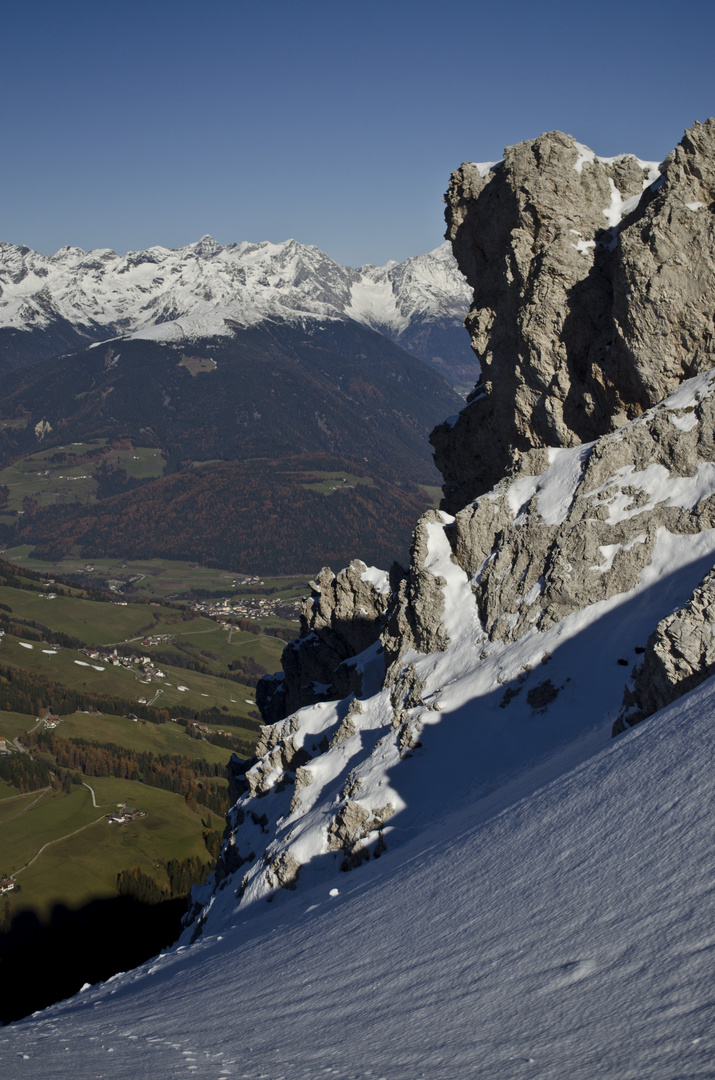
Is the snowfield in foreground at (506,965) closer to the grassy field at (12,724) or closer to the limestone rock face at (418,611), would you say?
the limestone rock face at (418,611)

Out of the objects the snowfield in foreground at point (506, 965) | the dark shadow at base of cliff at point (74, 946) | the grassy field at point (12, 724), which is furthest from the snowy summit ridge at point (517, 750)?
the grassy field at point (12, 724)

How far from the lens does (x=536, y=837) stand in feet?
71.9

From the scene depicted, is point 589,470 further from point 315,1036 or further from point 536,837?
point 315,1036

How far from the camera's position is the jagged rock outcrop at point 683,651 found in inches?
989

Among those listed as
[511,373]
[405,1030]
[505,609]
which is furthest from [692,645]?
[511,373]

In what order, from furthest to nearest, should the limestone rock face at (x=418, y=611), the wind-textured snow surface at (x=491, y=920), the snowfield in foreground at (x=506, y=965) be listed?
the limestone rock face at (x=418, y=611) < the wind-textured snow surface at (x=491, y=920) < the snowfield in foreground at (x=506, y=965)

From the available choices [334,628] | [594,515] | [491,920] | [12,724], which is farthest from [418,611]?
[12,724]

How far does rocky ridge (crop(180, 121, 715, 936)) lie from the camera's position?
119 feet

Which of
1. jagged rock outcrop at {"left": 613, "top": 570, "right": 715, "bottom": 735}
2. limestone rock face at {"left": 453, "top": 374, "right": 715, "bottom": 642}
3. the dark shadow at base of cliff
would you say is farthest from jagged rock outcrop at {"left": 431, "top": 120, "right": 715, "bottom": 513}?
the dark shadow at base of cliff

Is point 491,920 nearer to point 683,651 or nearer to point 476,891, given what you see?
point 476,891

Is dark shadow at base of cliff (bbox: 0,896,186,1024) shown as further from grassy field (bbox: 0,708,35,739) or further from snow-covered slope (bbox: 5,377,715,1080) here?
grassy field (bbox: 0,708,35,739)

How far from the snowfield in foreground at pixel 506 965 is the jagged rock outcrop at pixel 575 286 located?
25.3 meters

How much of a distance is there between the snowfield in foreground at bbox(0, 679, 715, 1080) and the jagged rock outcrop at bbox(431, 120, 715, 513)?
82.9 feet

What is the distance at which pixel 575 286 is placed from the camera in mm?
48938
